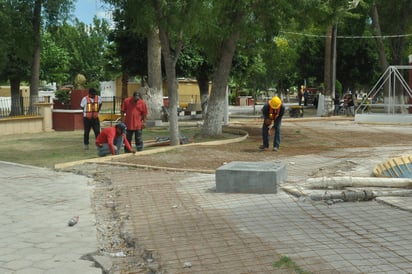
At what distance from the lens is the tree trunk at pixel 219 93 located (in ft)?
54.5

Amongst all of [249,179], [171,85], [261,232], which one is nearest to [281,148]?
[171,85]

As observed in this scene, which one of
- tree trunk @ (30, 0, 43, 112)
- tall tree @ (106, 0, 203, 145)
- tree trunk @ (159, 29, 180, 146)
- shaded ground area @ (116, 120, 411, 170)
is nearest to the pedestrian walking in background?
shaded ground area @ (116, 120, 411, 170)

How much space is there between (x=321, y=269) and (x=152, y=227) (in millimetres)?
2452

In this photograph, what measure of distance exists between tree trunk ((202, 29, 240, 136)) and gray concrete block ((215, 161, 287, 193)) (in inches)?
320

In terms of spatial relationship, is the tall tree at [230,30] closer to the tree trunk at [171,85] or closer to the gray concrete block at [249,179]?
the tree trunk at [171,85]

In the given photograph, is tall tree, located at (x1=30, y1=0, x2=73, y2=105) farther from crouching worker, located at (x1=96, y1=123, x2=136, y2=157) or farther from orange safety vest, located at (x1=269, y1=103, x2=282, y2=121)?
orange safety vest, located at (x1=269, y1=103, x2=282, y2=121)

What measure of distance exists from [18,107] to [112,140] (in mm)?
11724

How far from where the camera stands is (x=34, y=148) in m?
15.4

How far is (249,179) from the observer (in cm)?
826

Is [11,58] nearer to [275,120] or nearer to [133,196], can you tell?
[275,120]

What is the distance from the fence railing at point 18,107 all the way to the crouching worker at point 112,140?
11.0 meters

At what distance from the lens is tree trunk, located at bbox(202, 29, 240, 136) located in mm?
16609

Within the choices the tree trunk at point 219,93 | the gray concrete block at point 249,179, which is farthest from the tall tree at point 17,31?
the gray concrete block at point 249,179

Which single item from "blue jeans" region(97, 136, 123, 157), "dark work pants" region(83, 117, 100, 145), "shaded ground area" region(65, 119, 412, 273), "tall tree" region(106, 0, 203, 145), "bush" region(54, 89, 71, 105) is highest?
"tall tree" region(106, 0, 203, 145)
